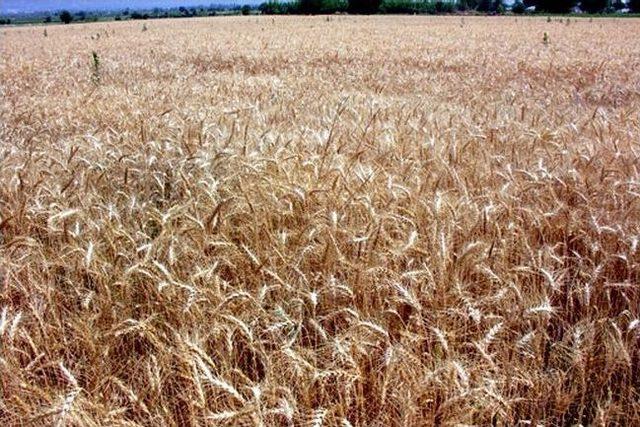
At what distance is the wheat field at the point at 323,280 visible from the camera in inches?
62.1

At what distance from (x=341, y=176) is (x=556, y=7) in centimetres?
10254

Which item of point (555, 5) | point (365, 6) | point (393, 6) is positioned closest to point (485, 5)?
point (555, 5)

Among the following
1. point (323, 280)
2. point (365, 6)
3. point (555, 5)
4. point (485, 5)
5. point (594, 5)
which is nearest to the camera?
point (323, 280)

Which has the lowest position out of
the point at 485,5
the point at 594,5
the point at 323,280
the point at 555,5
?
the point at 323,280

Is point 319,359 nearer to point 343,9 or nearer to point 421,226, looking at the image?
point 421,226

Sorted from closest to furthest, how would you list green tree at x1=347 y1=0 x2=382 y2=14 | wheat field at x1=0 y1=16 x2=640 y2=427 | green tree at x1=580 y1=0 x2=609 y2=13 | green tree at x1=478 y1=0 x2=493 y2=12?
1. wheat field at x1=0 y1=16 x2=640 y2=427
2. green tree at x1=347 y1=0 x2=382 y2=14
3. green tree at x1=580 y1=0 x2=609 y2=13
4. green tree at x1=478 y1=0 x2=493 y2=12

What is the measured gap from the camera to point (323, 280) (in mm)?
2061

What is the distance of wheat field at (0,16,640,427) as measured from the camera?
62.1 inches

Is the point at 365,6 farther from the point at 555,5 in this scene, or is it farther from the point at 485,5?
the point at 485,5

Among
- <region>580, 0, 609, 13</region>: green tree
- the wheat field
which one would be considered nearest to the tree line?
<region>580, 0, 609, 13</region>: green tree

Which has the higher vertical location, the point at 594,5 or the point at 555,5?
the point at 594,5

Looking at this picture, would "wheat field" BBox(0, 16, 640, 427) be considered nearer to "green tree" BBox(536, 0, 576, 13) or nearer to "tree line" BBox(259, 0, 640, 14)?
"tree line" BBox(259, 0, 640, 14)

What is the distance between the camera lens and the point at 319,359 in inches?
71.6

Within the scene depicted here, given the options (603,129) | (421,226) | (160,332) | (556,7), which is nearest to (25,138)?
(160,332)
